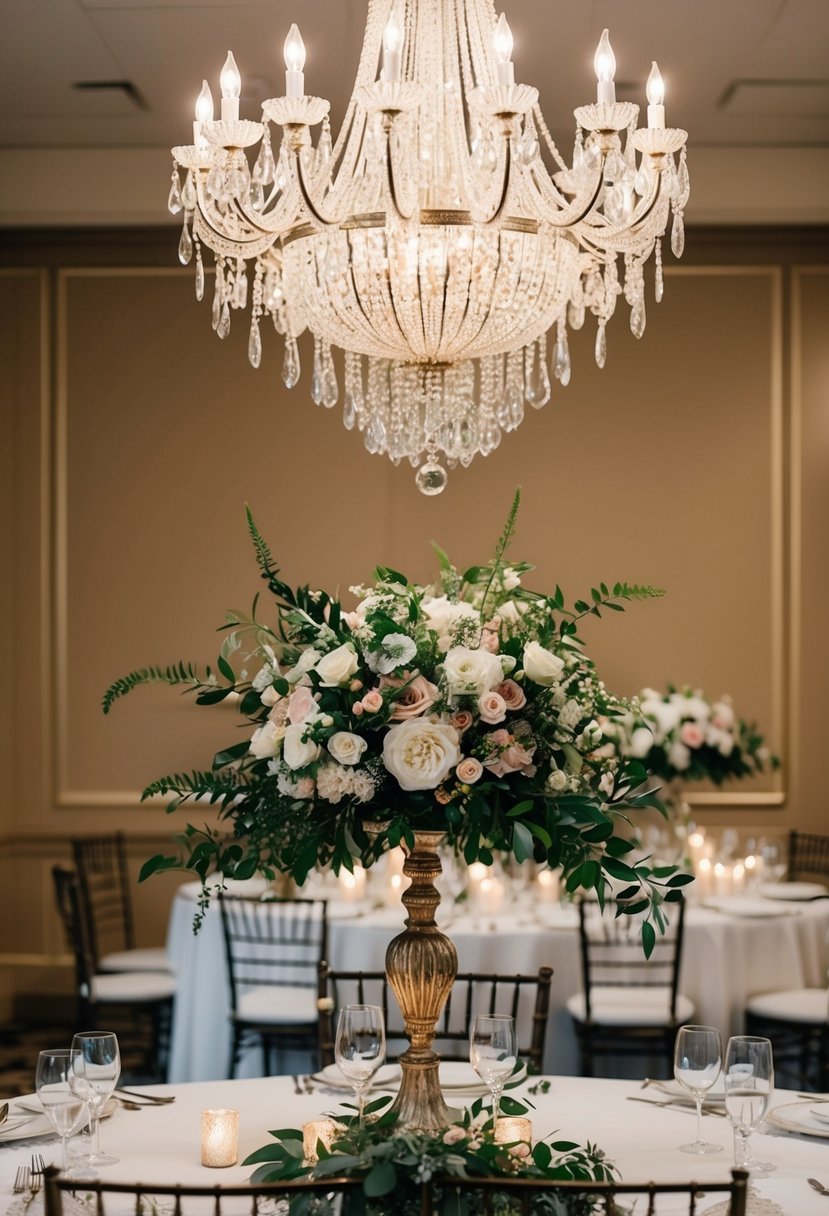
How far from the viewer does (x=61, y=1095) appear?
6.81 ft

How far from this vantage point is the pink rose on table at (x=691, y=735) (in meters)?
5.93

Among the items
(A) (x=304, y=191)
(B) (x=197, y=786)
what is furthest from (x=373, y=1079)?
(A) (x=304, y=191)

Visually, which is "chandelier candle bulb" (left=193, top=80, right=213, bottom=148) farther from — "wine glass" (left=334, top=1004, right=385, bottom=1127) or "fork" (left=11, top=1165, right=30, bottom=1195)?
"fork" (left=11, top=1165, right=30, bottom=1195)

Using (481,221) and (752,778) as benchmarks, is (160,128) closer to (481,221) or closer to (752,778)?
(481,221)

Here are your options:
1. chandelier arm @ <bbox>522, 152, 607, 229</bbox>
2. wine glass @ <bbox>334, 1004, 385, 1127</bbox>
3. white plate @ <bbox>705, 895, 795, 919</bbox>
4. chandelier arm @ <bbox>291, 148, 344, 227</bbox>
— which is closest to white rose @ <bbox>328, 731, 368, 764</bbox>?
wine glass @ <bbox>334, 1004, 385, 1127</bbox>

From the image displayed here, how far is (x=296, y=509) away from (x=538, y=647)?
4.94m

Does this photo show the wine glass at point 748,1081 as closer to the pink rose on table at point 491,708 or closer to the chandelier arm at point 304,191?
the pink rose on table at point 491,708

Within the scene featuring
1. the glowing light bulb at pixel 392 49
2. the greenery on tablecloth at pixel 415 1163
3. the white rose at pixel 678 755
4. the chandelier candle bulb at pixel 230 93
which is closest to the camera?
the greenery on tablecloth at pixel 415 1163

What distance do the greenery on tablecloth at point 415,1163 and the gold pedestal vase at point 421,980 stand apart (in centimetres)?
8

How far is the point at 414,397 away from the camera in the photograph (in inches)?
168

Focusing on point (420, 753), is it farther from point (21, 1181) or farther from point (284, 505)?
point (284, 505)

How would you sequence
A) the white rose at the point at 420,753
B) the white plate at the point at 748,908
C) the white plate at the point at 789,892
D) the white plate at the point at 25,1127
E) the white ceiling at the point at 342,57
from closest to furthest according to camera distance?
1. the white rose at the point at 420,753
2. the white plate at the point at 25,1127
3. the white plate at the point at 748,908
4. the white ceiling at the point at 342,57
5. the white plate at the point at 789,892

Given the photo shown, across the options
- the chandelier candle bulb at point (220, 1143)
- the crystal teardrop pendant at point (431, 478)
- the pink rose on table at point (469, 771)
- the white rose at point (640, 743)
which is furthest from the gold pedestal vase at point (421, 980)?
the white rose at point (640, 743)

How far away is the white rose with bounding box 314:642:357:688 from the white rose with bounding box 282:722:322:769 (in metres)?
0.08
